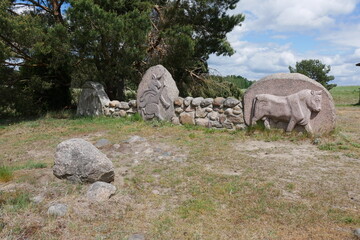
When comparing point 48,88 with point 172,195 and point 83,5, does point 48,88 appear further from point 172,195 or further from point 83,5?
point 172,195

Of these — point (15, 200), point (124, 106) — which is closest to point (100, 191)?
point (15, 200)

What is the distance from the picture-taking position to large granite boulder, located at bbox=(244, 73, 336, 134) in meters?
6.92

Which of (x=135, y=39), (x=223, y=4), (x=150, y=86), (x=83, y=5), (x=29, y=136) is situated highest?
(x=223, y=4)

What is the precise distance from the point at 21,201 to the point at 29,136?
196 inches

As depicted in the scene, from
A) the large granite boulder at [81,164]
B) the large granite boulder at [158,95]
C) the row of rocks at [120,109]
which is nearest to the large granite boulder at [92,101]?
the row of rocks at [120,109]

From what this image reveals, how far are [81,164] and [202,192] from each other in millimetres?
1602

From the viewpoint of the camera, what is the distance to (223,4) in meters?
11.5

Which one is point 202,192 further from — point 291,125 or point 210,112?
point 210,112

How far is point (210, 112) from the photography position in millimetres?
8469

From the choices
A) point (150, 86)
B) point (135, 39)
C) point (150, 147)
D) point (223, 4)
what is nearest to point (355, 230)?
point (150, 147)

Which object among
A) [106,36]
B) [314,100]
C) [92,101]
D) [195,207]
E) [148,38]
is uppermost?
[148,38]

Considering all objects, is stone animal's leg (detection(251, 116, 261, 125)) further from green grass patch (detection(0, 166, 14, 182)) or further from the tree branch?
the tree branch

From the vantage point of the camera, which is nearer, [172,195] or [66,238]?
[66,238]

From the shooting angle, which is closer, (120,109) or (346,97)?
(120,109)
